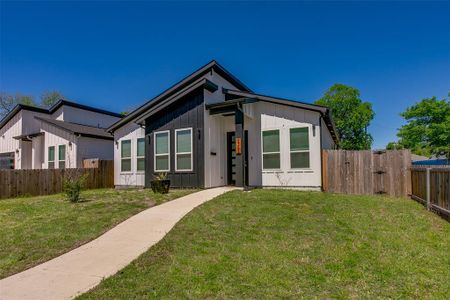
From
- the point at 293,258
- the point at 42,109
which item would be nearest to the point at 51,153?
the point at 42,109

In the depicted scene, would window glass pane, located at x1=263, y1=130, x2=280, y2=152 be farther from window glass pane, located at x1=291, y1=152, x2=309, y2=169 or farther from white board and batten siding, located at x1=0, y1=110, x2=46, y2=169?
white board and batten siding, located at x1=0, y1=110, x2=46, y2=169

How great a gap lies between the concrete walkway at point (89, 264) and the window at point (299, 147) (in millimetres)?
6001

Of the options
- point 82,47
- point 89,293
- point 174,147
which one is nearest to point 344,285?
point 89,293

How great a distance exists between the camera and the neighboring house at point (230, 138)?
10.6 m

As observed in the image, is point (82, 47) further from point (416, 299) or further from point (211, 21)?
point (416, 299)

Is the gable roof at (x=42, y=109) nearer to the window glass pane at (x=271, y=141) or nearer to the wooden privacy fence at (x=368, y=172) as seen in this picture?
the window glass pane at (x=271, y=141)

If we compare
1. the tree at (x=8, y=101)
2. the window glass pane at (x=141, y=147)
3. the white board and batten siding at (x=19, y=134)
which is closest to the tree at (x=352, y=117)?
the window glass pane at (x=141, y=147)

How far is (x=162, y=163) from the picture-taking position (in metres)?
12.3

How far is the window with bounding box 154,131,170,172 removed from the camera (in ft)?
39.9

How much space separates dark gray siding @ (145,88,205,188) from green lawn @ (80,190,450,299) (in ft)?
14.7

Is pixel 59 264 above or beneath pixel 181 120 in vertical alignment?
beneath

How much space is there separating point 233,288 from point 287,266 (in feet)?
3.32

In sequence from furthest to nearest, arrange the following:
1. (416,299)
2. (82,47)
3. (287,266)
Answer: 1. (82,47)
2. (287,266)
3. (416,299)

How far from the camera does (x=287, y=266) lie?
3.72m
